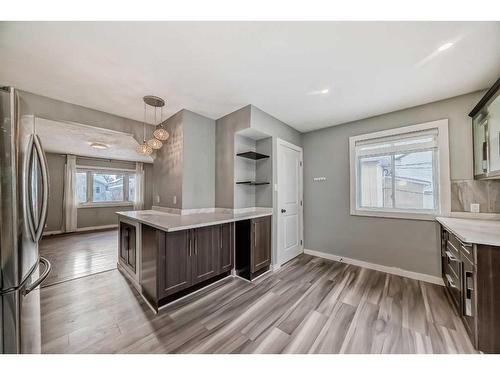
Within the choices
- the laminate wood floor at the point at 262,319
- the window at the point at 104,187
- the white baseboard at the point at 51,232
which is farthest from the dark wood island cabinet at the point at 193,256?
the window at the point at 104,187

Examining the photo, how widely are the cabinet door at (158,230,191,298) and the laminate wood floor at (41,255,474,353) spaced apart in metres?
0.22

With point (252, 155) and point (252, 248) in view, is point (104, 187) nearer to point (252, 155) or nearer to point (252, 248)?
point (252, 155)

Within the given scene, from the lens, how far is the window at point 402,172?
2.45 m

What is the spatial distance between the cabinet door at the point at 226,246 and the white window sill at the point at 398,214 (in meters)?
2.12

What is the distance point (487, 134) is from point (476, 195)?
0.77m

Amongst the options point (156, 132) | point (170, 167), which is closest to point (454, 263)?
point (156, 132)

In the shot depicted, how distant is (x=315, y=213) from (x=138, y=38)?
348cm

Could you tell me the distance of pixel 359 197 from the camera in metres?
3.12

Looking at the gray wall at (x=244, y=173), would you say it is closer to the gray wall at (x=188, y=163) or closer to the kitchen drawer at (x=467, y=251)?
the gray wall at (x=188, y=163)

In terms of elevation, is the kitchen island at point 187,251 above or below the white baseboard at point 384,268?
above

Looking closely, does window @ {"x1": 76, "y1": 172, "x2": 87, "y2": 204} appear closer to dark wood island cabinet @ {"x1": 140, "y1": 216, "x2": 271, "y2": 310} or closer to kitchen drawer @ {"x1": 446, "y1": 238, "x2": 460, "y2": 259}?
dark wood island cabinet @ {"x1": 140, "y1": 216, "x2": 271, "y2": 310}

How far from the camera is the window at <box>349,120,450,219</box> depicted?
2451mm

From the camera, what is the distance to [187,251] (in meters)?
2.07
